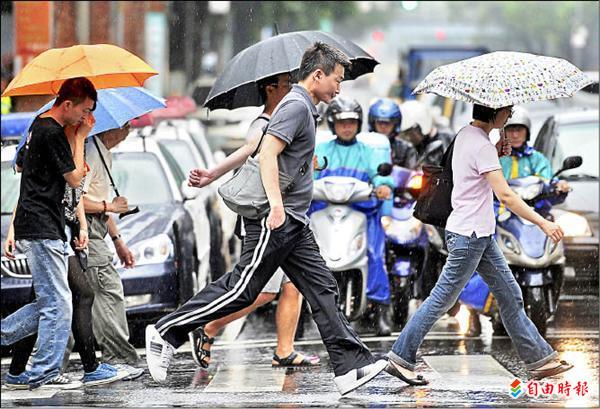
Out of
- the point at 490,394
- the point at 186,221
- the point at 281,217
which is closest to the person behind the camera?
the point at 281,217

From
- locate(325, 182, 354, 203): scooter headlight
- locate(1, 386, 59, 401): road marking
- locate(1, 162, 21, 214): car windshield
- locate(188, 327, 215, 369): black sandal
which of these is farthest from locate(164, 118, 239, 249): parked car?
locate(1, 386, 59, 401): road marking

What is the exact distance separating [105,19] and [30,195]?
960 inches

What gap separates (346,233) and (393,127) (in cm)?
144

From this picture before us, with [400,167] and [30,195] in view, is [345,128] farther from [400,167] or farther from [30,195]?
[30,195]

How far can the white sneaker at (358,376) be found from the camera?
27.2ft

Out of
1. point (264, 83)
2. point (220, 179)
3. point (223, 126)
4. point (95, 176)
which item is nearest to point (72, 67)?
point (95, 176)

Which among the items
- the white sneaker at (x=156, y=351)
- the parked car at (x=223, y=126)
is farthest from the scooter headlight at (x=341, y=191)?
the parked car at (x=223, y=126)

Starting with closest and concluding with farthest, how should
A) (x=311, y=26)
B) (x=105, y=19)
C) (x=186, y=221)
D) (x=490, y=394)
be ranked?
(x=490, y=394), (x=186, y=221), (x=105, y=19), (x=311, y=26)

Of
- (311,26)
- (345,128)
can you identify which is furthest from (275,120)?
(311,26)

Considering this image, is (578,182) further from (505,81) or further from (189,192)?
(505,81)

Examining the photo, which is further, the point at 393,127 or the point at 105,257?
the point at 393,127

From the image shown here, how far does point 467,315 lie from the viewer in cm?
1235

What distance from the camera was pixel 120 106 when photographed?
31.2 feet

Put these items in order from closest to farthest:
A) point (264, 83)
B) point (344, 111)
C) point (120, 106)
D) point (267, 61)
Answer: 1. point (267, 61)
2. point (120, 106)
3. point (264, 83)
4. point (344, 111)
